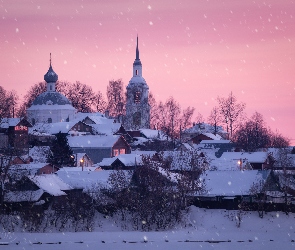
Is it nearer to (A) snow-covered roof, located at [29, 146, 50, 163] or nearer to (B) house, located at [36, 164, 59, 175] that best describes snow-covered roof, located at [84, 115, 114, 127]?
(A) snow-covered roof, located at [29, 146, 50, 163]

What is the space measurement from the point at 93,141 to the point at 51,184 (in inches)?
919

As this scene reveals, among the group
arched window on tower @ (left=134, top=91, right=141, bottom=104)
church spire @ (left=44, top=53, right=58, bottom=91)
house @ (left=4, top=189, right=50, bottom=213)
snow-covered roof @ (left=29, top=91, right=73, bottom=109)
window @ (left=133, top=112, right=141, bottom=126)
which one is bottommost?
house @ (left=4, top=189, right=50, bottom=213)

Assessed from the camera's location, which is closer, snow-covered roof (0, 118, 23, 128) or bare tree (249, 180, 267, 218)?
bare tree (249, 180, 267, 218)

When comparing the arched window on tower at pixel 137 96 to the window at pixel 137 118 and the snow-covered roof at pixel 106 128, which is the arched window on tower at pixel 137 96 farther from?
the snow-covered roof at pixel 106 128

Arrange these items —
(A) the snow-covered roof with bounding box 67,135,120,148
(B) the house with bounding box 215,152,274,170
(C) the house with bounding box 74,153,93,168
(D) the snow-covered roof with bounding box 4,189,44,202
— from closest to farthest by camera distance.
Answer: (D) the snow-covered roof with bounding box 4,189,44,202, (C) the house with bounding box 74,153,93,168, (B) the house with bounding box 215,152,274,170, (A) the snow-covered roof with bounding box 67,135,120,148

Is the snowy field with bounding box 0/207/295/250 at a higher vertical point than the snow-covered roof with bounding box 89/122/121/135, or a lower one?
lower

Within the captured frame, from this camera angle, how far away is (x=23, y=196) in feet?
122

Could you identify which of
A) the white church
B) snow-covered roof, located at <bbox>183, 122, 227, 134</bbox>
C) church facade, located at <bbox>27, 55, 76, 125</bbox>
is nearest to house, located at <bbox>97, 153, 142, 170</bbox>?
the white church

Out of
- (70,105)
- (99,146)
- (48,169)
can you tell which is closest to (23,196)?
(48,169)

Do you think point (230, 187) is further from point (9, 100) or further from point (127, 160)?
point (9, 100)

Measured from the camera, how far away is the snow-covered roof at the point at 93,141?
2406 inches

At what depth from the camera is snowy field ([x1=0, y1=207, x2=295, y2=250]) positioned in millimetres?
27533

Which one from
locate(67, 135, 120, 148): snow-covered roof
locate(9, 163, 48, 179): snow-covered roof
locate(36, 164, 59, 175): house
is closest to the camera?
locate(9, 163, 48, 179): snow-covered roof

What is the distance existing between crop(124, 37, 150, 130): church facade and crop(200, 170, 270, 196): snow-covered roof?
1645 inches
